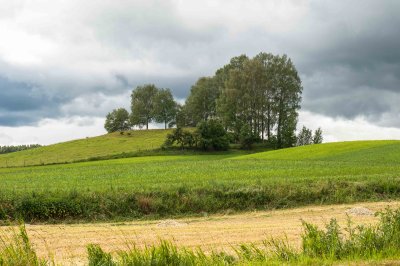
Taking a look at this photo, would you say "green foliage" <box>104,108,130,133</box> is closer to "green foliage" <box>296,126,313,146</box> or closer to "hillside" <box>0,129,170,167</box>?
"hillside" <box>0,129,170,167</box>

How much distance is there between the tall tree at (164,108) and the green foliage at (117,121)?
974cm

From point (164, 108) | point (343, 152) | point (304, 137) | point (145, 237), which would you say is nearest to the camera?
point (145, 237)

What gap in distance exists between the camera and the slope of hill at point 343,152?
5488 centimetres

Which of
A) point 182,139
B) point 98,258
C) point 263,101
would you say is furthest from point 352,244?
Result: point 263,101

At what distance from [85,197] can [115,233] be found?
29.6ft

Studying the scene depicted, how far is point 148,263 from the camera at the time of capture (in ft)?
30.5

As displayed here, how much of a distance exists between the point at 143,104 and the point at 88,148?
1429 inches

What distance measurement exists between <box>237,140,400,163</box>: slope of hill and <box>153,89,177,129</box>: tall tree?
60.0 m

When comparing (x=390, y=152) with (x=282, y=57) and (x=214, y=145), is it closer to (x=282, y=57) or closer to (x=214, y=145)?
(x=214, y=145)

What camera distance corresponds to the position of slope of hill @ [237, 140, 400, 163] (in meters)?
54.9

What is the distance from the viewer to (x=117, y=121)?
131 metres

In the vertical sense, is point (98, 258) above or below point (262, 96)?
below

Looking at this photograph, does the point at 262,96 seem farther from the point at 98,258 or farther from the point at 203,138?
the point at 98,258

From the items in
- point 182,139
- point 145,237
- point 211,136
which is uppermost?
point 211,136
